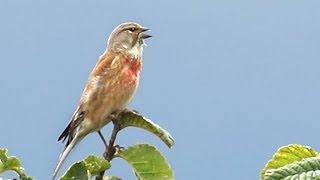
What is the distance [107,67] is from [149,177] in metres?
2.38

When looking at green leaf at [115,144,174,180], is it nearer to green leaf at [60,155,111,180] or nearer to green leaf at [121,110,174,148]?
green leaf at [121,110,174,148]

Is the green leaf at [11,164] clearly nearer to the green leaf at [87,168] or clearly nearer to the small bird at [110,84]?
the green leaf at [87,168]

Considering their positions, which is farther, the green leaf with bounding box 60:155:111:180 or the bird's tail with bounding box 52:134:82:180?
the bird's tail with bounding box 52:134:82:180

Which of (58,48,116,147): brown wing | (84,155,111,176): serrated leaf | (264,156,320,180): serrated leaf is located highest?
(58,48,116,147): brown wing

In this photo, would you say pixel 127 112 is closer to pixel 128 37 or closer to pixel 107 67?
pixel 107 67

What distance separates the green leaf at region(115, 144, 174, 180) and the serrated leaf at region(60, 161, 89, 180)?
1.16 feet

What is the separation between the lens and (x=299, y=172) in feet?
6.53

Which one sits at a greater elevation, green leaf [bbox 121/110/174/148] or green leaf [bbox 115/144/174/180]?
green leaf [bbox 121/110/174/148]

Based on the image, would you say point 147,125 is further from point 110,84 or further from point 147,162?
point 110,84

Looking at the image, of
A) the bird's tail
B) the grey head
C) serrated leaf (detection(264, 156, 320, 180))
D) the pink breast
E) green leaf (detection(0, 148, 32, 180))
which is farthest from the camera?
the grey head

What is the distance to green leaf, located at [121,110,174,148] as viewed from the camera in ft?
9.39

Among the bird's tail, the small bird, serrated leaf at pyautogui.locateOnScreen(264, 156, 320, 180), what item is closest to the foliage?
serrated leaf at pyautogui.locateOnScreen(264, 156, 320, 180)

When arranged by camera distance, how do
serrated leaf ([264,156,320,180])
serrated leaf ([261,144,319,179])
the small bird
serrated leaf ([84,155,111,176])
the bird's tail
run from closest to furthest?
serrated leaf ([264,156,320,180])
serrated leaf ([261,144,319,179])
serrated leaf ([84,155,111,176])
the bird's tail
the small bird

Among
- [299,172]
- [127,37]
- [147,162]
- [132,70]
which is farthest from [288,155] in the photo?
[127,37]
